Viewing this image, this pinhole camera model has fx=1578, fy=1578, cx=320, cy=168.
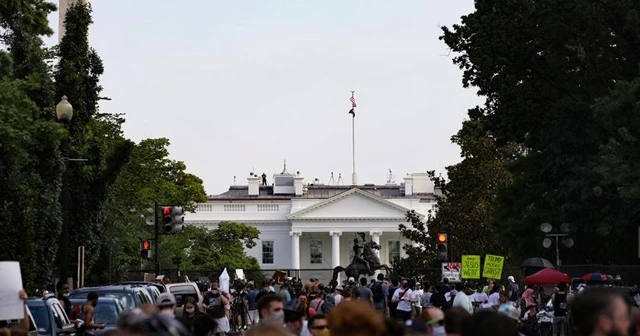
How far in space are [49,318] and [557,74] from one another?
2886 cm

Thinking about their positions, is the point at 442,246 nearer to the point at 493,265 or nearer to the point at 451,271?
the point at 451,271

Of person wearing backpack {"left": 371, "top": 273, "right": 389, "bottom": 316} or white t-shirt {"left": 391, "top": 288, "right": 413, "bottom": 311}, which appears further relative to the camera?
person wearing backpack {"left": 371, "top": 273, "right": 389, "bottom": 316}

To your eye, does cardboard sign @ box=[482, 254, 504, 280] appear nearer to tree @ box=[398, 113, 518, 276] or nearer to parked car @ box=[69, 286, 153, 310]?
parked car @ box=[69, 286, 153, 310]

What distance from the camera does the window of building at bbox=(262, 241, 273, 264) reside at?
157m

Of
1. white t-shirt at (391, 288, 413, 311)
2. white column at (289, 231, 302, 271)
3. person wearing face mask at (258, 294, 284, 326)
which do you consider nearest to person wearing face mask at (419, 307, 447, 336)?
person wearing face mask at (258, 294, 284, 326)

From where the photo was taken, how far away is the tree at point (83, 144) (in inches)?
1875

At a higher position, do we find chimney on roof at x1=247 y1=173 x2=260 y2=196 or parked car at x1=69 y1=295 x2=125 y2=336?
chimney on roof at x1=247 y1=173 x2=260 y2=196

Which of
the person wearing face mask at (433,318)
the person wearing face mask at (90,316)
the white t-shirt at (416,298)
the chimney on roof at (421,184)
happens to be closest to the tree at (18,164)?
the white t-shirt at (416,298)

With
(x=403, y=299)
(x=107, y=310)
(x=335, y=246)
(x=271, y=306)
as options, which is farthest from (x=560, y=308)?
(x=335, y=246)

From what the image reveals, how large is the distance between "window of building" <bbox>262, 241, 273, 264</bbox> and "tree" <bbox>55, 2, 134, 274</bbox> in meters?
101

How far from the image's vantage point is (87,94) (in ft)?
163

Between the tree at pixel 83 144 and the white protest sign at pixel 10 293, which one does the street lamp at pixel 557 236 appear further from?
the white protest sign at pixel 10 293

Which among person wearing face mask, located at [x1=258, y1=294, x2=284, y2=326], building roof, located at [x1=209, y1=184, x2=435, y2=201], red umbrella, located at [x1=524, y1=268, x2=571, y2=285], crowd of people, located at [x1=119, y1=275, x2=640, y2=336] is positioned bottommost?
crowd of people, located at [x1=119, y1=275, x2=640, y2=336]

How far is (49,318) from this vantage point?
21531mm
